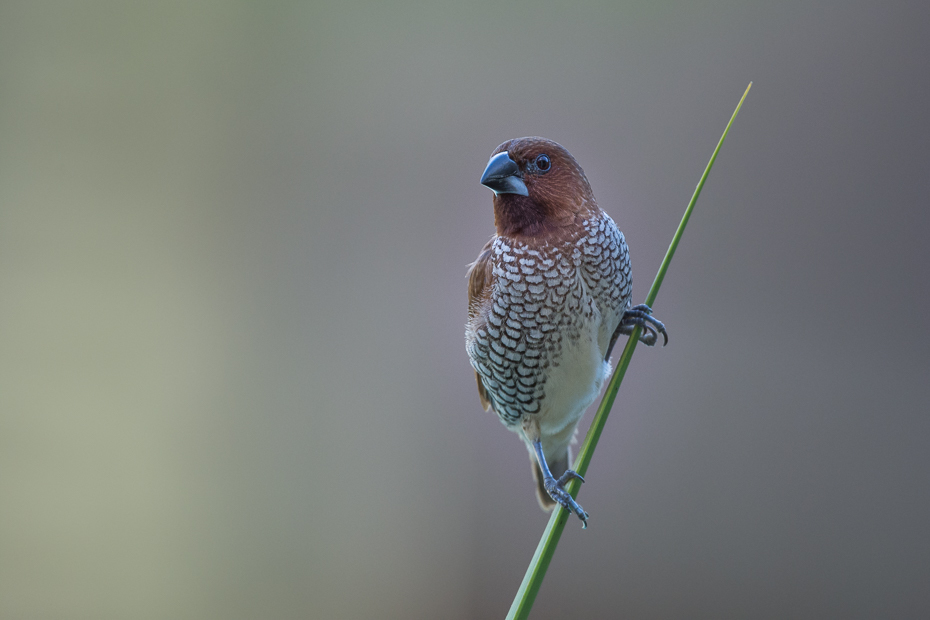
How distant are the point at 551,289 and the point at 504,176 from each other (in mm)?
157

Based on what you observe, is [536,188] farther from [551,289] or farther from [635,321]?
[635,321]

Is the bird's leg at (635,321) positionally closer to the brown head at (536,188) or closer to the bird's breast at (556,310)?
the bird's breast at (556,310)

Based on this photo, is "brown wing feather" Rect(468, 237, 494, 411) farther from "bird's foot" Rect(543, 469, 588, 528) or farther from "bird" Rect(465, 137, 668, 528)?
"bird's foot" Rect(543, 469, 588, 528)

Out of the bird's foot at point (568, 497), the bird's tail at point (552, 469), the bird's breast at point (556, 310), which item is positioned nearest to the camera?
the bird's foot at point (568, 497)

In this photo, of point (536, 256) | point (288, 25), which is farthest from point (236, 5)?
point (536, 256)

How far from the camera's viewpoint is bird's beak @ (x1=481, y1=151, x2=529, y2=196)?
531 millimetres

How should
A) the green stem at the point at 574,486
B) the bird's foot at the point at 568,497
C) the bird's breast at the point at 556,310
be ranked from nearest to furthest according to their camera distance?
the green stem at the point at 574,486 < the bird's foot at the point at 568,497 < the bird's breast at the point at 556,310

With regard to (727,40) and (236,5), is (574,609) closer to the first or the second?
(727,40)

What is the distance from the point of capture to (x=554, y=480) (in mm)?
688

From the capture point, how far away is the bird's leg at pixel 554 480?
54 cm

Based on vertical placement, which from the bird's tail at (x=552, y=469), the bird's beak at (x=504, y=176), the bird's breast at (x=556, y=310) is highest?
the bird's beak at (x=504, y=176)

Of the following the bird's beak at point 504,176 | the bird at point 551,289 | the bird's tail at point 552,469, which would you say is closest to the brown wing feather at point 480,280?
the bird at point 551,289

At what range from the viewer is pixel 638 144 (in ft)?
5.71

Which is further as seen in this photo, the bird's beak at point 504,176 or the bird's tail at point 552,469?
the bird's tail at point 552,469
